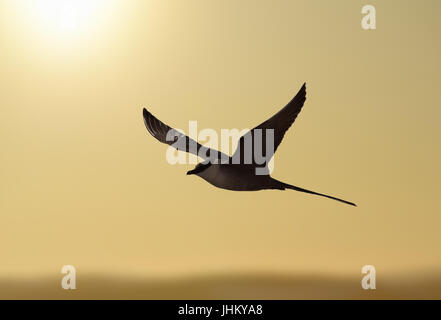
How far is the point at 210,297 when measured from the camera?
7.82ft

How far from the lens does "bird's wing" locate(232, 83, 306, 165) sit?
1.64 meters

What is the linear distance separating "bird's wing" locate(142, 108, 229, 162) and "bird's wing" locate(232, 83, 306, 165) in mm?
140

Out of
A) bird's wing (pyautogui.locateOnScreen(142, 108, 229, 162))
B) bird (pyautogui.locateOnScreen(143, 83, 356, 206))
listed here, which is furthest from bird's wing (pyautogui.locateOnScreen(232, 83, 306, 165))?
bird's wing (pyautogui.locateOnScreen(142, 108, 229, 162))

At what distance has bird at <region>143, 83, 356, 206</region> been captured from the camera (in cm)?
166

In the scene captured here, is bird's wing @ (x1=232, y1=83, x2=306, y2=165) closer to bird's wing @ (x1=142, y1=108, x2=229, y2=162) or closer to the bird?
the bird

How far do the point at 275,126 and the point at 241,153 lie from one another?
0.46ft

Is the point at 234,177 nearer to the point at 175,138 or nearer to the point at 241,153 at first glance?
the point at 241,153

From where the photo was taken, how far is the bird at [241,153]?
1.66 meters

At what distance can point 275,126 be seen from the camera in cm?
167

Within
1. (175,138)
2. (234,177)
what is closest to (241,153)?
(234,177)

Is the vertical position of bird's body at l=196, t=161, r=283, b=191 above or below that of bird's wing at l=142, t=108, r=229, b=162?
below

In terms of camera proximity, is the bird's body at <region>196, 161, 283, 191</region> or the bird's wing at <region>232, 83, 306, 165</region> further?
the bird's body at <region>196, 161, 283, 191</region>
